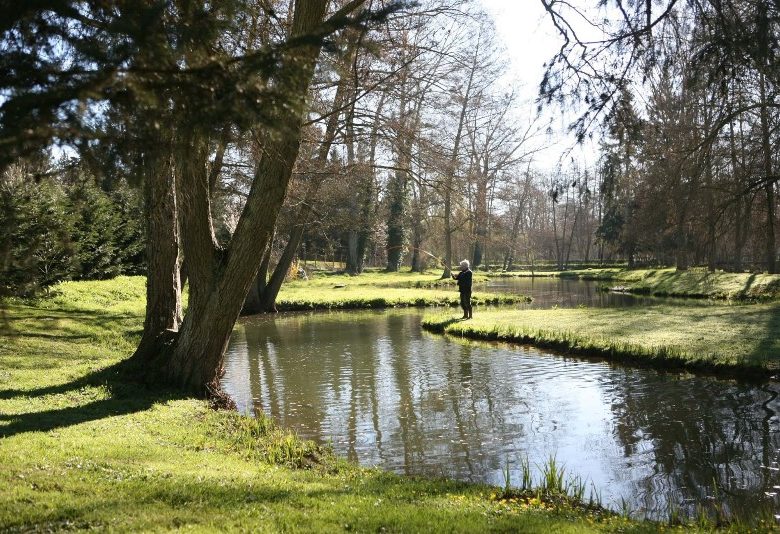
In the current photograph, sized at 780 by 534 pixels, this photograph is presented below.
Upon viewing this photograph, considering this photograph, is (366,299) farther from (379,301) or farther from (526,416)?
(526,416)

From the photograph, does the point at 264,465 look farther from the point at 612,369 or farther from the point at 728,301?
the point at 728,301

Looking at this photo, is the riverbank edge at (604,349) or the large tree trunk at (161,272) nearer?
the large tree trunk at (161,272)

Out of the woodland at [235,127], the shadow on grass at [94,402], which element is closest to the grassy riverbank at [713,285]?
the woodland at [235,127]

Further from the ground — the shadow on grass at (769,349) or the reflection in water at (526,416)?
the shadow on grass at (769,349)

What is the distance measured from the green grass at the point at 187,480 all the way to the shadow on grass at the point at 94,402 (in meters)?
0.02

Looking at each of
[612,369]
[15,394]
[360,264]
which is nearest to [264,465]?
[15,394]

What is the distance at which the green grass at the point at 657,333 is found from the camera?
10.9 m

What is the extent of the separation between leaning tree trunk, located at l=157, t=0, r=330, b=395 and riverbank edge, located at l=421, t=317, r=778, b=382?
7.54 meters

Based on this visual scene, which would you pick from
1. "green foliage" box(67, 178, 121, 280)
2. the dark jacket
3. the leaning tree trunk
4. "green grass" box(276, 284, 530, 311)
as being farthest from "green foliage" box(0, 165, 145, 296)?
the dark jacket

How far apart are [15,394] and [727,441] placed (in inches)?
339

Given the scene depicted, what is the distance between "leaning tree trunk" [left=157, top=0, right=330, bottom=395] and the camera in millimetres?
8266

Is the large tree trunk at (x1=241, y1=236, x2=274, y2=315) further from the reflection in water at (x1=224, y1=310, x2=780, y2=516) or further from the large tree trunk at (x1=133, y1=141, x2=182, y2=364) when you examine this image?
the large tree trunk at (x1=133, y1=141, x2=182, y2=364)

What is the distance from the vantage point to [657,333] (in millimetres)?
13727

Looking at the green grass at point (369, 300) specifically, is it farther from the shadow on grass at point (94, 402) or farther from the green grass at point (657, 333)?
the shadow on grass at point (94, 402)
